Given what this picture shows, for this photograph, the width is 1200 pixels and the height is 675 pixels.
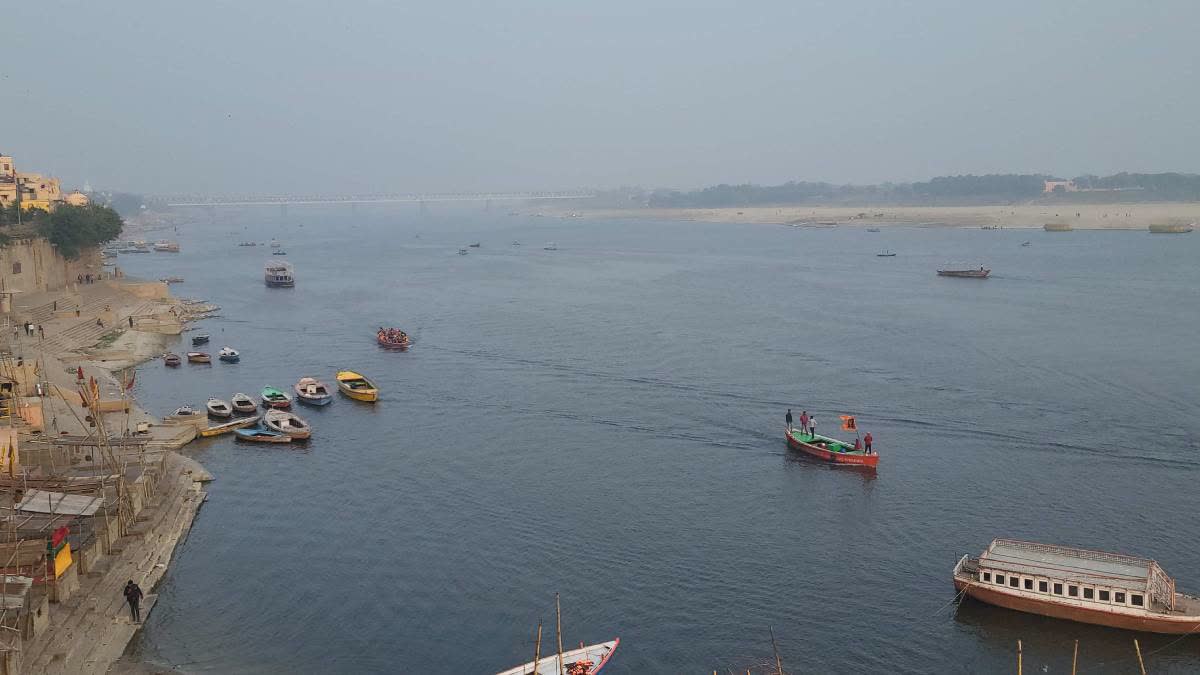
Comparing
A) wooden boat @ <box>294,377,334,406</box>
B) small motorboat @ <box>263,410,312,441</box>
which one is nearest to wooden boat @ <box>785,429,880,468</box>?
small motorboat @ <box>263,410,312,441</box>

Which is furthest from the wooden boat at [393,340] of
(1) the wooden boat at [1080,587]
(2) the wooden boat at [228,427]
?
(1) the wooden boat at [1080,587]

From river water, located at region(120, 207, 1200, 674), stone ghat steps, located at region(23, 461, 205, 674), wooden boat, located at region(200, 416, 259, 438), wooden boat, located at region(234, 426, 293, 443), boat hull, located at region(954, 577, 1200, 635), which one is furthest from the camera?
wooden boat, located at region(200, 416, 259, 438)

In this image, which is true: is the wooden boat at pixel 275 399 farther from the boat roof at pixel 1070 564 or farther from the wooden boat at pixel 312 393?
the boat roof at pixel 1070 564

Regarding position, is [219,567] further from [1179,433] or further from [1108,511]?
[1179,433]

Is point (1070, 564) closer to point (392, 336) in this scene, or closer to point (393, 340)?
point (393, 340)

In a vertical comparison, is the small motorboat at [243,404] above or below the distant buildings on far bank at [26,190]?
below

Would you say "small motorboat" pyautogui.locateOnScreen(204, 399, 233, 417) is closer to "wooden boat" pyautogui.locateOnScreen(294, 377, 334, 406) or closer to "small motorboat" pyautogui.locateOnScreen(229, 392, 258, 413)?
"small motorboat" pyautogui.locateOnScreen(229, 392, 258, 413)

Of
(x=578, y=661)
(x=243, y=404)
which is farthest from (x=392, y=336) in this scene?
(x=578, y=661)
